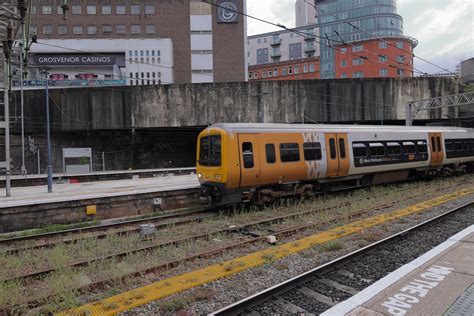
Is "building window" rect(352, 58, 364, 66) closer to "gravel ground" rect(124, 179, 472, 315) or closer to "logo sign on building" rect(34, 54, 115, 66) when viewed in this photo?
"logo sign on building" rect(34, 54, 115, 66)

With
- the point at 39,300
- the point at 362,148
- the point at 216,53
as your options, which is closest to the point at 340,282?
the point at 39,300

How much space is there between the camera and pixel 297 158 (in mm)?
12711

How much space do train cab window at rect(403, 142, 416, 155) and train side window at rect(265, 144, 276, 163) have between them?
848 centimetres

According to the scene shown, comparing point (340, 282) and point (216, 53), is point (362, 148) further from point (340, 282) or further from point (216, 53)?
point (216, 53)

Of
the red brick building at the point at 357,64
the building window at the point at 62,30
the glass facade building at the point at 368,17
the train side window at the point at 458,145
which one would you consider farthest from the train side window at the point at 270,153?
the glass facade building at the point at 368,17

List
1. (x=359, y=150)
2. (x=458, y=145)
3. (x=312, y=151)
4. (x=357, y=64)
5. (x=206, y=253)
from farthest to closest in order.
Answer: (x=357, y=64) < (x=458, y=145) < (x=359, y=150) < (x=312, y=151) < (x=206, y=253)

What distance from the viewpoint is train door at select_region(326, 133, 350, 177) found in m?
13.8

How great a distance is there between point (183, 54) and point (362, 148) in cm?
5645

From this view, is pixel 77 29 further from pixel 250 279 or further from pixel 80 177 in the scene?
pixel 250 279

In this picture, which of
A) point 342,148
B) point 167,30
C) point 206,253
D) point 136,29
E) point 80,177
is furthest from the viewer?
point 136,29

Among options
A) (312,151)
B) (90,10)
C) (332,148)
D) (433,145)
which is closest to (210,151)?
(312,151)

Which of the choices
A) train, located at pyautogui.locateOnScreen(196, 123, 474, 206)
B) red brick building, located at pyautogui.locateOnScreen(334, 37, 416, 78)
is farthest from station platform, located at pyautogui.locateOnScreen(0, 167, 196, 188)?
red brick building, located at pyautogui.locateOnScreen(334, 37, 416, 78)

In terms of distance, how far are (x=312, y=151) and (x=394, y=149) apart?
5.69m

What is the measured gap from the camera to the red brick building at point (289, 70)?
93562mm
